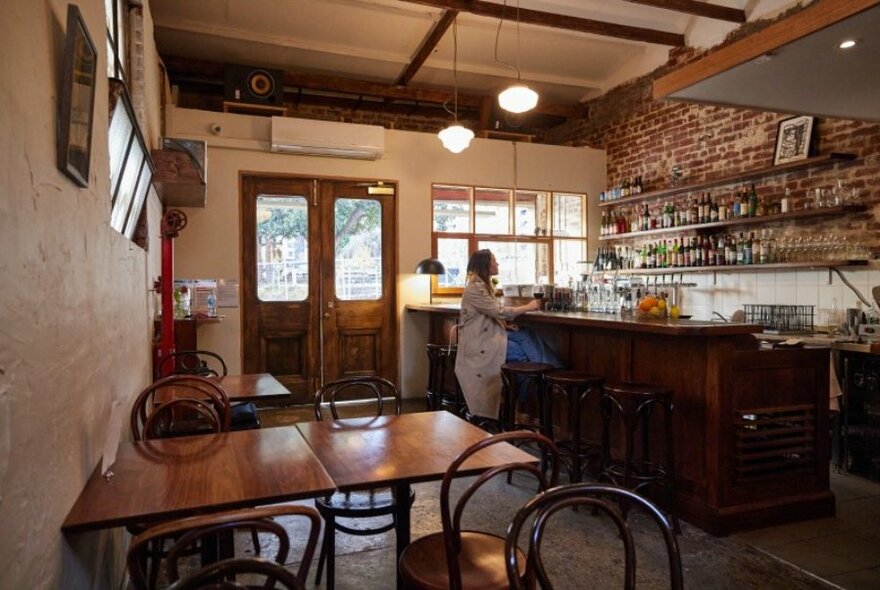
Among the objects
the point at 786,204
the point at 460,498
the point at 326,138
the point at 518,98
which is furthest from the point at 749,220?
the point at 460,498

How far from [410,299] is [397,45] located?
2970 millimetres

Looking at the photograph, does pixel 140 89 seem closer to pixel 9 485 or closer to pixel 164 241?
pixel 164 241

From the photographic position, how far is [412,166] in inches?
276

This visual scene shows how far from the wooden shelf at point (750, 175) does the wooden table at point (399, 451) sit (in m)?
4.30

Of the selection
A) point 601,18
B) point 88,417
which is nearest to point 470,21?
point 601,18

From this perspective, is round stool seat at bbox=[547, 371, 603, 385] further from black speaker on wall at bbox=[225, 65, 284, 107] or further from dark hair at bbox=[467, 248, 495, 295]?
black speaker on wall at bbox=[225, 65, 284, 107]

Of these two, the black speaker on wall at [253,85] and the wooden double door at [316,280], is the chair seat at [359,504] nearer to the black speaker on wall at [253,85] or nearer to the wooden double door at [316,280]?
the wooden double door at [316,280]

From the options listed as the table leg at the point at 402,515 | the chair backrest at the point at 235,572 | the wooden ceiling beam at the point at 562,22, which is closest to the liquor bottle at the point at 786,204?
the wooden ceiling beam at the point at 562,22

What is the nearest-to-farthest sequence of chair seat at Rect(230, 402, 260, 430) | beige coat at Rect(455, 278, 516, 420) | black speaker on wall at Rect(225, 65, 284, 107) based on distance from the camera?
chair seat at Rect(230, 402, 260, 430) < beige coat at Rect(455, 278, 516, 420) < black speaker on wall at Rect(225, 65, 284, 107)

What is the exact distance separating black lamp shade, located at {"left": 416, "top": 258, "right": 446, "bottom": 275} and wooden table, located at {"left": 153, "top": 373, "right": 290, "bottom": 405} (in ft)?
9.60

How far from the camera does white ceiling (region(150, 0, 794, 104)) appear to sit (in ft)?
20.0

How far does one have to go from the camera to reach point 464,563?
1.86 meters

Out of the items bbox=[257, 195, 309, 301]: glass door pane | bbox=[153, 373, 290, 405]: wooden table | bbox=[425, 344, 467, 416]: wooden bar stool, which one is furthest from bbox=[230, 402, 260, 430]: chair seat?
bbox=[257, 195, 309, 301]: glass door pane

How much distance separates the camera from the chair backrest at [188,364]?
13.4 ft
